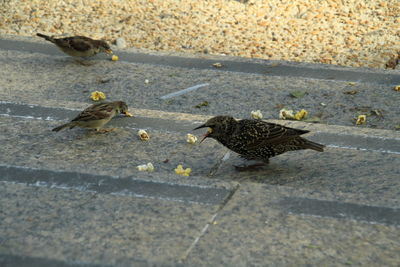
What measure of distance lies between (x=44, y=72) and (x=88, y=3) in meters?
3.08

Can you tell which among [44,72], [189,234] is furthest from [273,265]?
[44,72]

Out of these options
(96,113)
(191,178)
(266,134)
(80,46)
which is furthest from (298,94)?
(191,178)

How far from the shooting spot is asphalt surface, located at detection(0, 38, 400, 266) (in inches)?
139

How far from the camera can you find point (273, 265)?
3.36 meters

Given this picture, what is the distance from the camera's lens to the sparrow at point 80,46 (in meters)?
8.00

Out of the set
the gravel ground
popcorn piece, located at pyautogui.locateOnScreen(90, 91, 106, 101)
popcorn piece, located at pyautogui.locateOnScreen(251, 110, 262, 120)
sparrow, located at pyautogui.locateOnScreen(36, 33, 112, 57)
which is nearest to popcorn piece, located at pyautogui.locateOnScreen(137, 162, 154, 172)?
popcorn piece, located at pyautogui.locateOnScreen(251, 110, 262, 120)

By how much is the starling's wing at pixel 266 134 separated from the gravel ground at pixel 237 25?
3766 millimetres

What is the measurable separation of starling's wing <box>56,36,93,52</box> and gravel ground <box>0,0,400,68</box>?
1.20m

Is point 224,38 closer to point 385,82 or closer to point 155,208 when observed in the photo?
point 385,82

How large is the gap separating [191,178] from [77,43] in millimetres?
4137

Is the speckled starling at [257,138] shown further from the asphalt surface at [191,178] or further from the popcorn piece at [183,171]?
Answer: the popcorn piece at [183,171]

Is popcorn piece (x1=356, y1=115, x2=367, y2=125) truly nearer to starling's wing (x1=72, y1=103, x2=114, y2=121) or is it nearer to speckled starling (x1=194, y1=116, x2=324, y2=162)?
speckled starling (x1=194, y1=116, x2=324, y2=162)

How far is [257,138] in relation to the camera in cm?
504

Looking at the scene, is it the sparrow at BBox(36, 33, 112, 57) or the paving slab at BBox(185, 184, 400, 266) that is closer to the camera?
the paving slab at BBox(185, 184, 400, 266)
